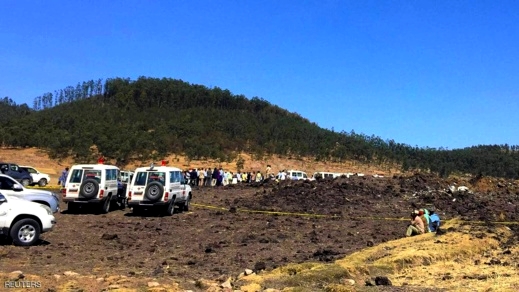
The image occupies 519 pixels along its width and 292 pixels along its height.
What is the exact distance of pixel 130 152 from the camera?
7575cm

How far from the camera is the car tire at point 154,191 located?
73.4 feet

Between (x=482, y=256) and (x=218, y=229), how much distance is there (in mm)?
9313

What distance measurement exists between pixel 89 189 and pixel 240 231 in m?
7.82

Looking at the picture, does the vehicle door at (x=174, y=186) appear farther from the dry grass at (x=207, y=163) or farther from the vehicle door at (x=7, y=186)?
the dry grass at (x=207, y=163)

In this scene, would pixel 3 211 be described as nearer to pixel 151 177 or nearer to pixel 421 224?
pixel 151 177

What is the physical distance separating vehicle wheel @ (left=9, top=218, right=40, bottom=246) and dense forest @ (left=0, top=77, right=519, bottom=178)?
57.7 m

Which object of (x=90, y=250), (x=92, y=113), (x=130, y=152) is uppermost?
(x=92, y=113)

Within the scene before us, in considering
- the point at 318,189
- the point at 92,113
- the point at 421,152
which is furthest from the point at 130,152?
the point at 421,152

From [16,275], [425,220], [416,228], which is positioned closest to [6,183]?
[16,275]

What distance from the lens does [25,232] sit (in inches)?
533

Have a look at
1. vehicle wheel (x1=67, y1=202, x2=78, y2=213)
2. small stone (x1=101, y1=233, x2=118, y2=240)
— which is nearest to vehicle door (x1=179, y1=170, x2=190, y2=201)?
vehicle wheel (x1=67, y1=202, x2=78, y2=213)

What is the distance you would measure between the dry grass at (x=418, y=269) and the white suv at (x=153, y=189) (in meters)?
11.1

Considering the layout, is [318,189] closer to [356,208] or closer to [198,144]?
[356,208]

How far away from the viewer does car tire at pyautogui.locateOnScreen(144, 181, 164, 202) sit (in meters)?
22.4
